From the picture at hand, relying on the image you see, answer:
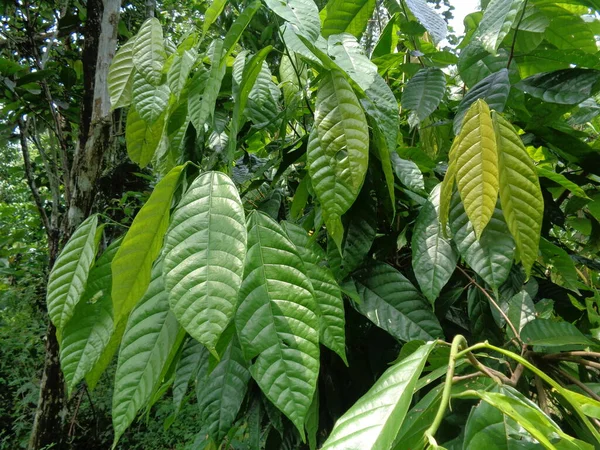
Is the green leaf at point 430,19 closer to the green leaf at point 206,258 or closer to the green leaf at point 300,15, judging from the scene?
the green leaf at point 300,15

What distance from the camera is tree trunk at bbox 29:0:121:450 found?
1587 mm

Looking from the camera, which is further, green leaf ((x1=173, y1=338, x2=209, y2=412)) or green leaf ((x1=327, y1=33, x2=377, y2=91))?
green leaf ((x1=173, y1=338, x2=209, y2=412))

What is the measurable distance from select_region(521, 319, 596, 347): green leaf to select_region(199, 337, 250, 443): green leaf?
317mm

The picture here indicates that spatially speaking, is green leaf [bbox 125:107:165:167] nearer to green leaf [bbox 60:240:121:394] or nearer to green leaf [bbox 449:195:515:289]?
green leaf [bbox 60:240:121:394]

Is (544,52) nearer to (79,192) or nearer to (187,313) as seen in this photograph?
(187,313)

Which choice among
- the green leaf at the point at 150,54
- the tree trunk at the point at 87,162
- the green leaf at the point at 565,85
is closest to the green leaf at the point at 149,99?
the green leaf at the point at 150,54

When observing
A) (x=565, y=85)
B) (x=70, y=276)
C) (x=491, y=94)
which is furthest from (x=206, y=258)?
(x=565, y=85)

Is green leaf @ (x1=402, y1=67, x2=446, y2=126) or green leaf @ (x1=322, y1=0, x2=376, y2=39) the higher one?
green leaf @ (x1=322, y1=0, x2=376, y2=39)

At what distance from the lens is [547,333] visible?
444mm

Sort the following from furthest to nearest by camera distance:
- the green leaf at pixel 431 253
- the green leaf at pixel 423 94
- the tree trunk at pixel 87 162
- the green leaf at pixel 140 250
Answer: the tree trunk at pixel 87 162
the green leaf at pixel 423 94
the green leaf at pixel 431 253
the green leaf at pixel 140 250

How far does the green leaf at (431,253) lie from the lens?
0.48 metres

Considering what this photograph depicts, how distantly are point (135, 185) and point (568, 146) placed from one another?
2.89m

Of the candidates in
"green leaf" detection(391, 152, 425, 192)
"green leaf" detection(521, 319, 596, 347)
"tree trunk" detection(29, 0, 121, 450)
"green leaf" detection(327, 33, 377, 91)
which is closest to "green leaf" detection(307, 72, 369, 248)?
"green leaf" detection(327, 33, 377, 91)

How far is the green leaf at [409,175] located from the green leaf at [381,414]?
0.77 ft
